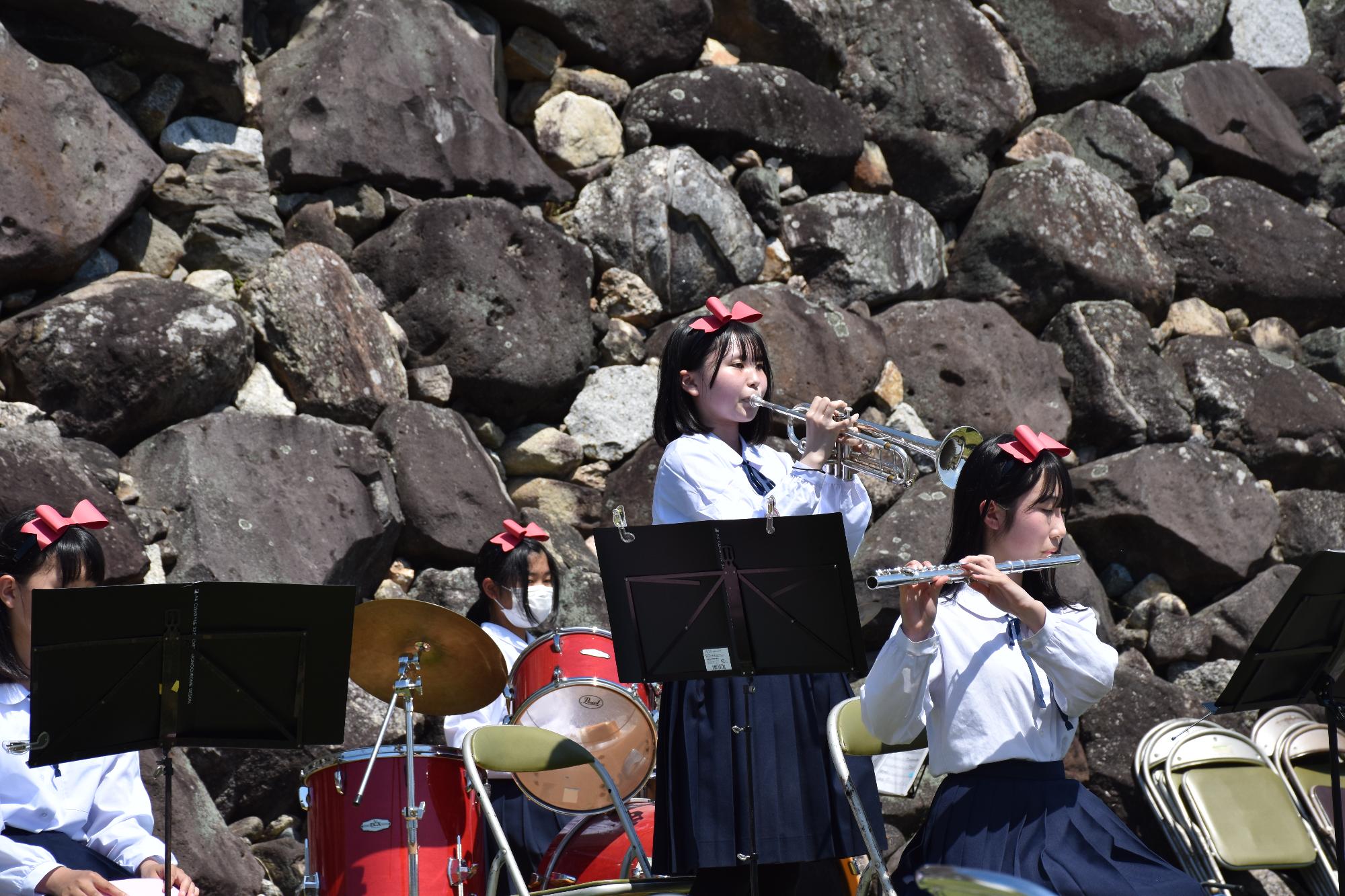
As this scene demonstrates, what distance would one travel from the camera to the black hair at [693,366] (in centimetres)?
393

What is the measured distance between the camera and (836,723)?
3.44 m

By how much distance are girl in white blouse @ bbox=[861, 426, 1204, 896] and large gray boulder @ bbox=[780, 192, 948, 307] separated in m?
6.45

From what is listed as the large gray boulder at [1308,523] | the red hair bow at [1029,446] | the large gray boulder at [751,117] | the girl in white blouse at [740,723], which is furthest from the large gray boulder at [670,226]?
the red hair bow at [1029,446]

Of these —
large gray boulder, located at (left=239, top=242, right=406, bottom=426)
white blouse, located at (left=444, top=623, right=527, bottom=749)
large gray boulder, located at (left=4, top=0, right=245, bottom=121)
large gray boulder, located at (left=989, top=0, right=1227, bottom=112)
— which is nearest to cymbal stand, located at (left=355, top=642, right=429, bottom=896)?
white blouse, located at (left=444, top=623, right=527, bottom=749)

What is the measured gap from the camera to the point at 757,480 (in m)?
3.80

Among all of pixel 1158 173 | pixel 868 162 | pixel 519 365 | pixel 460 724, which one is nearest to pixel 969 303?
pixel 868 162

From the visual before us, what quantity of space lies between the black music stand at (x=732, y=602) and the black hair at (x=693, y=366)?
72cm

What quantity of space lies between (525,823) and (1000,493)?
9.17 ft

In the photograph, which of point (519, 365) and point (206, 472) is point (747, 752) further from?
point (519, 365)

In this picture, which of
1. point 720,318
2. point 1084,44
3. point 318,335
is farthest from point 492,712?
point 1084,44

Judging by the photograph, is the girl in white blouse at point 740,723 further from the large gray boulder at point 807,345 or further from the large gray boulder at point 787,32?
the large gray boulder at point 787,32

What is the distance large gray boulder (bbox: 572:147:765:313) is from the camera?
8.76 metres

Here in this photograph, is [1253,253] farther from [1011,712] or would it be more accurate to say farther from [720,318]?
[1011,712]

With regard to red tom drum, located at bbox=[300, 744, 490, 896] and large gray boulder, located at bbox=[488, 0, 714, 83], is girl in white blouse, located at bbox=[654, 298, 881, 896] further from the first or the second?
large gray boulder, located at bbox=[488, 0, 714, 83]
